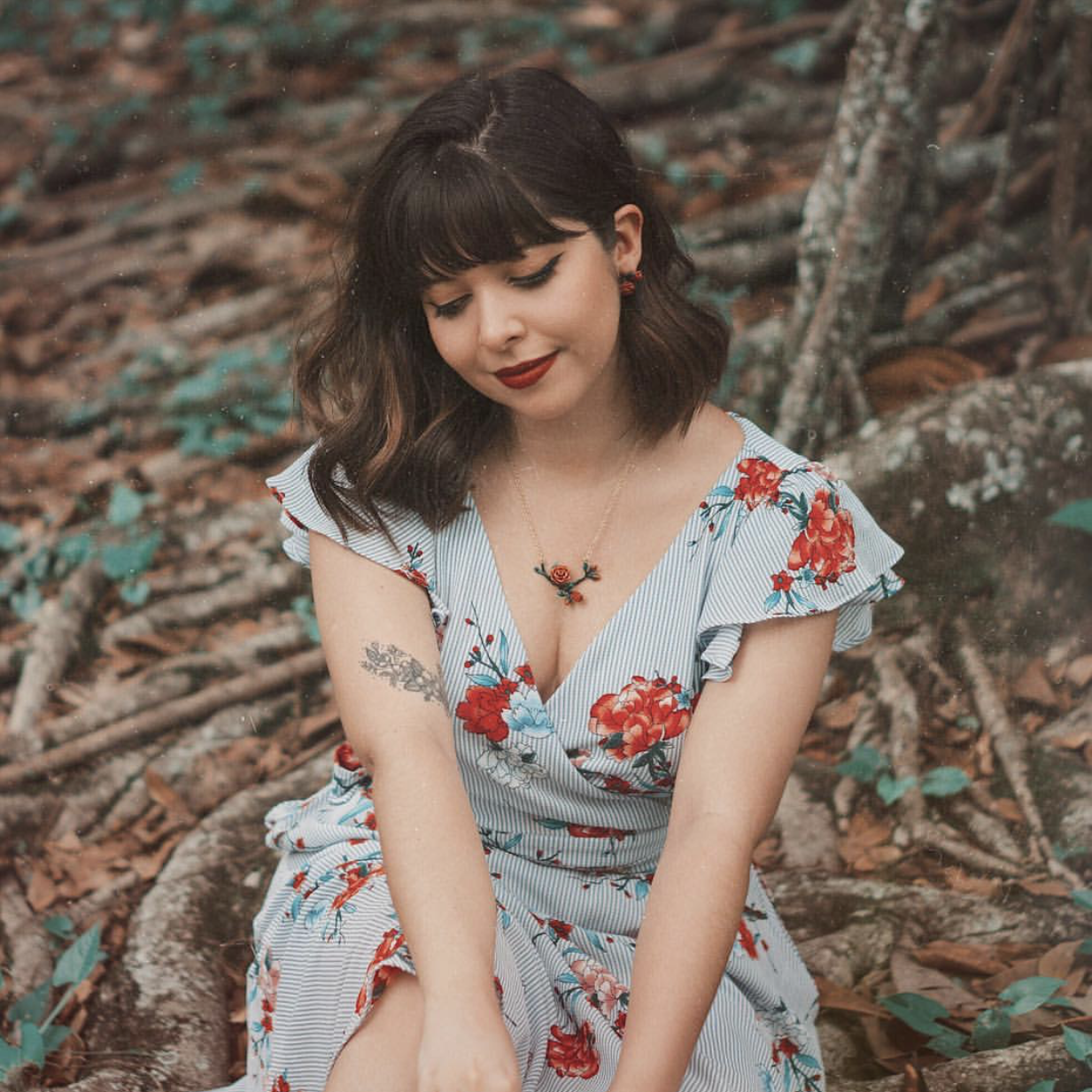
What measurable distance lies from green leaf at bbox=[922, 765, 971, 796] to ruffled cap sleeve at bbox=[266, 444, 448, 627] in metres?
1.33

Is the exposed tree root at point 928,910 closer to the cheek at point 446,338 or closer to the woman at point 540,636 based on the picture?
the woman at point 540,636

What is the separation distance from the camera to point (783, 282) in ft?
10.5

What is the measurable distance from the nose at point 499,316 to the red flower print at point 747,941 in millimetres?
805

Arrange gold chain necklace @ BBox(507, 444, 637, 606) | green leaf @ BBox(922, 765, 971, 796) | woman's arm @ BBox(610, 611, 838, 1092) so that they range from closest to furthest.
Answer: woman's arm @ BBox(610, 611, 838, 1092) → gold chain necklace @ BBox(507, 444, 637, 606) → green leaf @ BBox(922, 765, 971, 796)

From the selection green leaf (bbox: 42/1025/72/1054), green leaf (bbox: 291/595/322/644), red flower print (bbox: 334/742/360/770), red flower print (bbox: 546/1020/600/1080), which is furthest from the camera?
green leaf (bbox: 291/595/322/644)

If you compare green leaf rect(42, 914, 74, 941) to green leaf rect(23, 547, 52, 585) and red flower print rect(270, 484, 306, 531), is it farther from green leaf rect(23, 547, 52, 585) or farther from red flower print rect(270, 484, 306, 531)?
red flower print rect(270, 484, 306, 531)

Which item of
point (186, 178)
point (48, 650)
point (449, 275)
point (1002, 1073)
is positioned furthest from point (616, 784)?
point (186, 178)

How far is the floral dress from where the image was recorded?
163 centimetres

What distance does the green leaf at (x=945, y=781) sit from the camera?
273cm

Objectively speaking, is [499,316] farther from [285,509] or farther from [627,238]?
[285,509]

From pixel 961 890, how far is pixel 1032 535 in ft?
2.37

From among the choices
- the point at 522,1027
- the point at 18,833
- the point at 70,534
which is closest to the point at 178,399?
the point at 70,534

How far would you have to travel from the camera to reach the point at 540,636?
1791 millimetres

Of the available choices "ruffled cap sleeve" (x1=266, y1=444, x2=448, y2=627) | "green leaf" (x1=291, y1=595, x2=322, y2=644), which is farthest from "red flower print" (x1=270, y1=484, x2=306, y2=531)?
"green leaf" (x1=291, y1=595, x2=322, y2=644)
